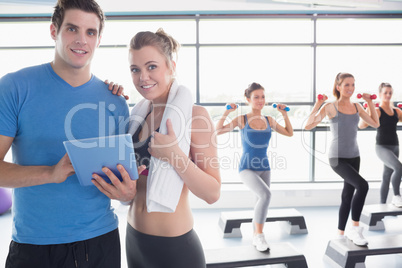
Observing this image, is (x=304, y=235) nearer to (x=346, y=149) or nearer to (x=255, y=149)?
(x=346, y=149)

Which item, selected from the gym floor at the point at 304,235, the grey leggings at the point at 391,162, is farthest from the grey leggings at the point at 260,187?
the grey leggings at the point at 391,162

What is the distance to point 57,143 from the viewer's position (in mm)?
1168

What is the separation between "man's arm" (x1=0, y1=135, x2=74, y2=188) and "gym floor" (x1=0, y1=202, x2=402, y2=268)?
6.32ft

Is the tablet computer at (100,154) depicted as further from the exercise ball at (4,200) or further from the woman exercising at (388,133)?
the exercise ball at (4,200)

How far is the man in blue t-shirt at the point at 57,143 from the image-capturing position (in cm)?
114

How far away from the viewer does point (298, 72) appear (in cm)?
690

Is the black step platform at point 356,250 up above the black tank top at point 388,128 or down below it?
below

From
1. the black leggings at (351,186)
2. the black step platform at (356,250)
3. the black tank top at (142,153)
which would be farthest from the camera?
the black leggings at (351,186)

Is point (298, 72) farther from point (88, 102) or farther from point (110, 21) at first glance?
point (88, 102)

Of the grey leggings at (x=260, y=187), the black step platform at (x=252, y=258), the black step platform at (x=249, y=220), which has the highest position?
the grey leggings at (x=260, y=187)

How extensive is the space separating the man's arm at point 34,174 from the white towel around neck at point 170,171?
30cm

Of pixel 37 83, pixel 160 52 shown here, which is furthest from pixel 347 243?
pixel 37 83

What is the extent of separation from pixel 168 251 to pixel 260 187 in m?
1.95

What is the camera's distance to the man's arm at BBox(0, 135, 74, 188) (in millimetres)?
1045
